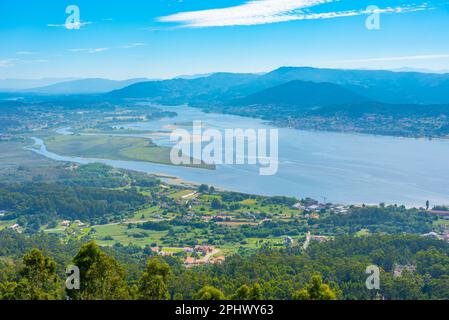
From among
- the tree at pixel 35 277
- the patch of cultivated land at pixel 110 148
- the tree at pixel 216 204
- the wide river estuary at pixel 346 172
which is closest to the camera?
the tree at pixel 35 277

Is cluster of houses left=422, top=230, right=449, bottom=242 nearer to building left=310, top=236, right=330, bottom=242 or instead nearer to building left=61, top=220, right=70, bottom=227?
building left=310, top=236, right=330, bottom=242

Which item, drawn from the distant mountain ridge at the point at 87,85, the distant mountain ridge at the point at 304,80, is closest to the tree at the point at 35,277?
the distant mountain ridge at the point at 304,80

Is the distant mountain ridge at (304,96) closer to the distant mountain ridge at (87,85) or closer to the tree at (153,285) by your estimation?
the tree at (153,285)

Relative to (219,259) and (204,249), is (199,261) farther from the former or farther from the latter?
(204,249)

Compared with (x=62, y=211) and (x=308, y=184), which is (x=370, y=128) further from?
(x=62, y=211)

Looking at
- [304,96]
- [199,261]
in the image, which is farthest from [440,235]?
[304,96]

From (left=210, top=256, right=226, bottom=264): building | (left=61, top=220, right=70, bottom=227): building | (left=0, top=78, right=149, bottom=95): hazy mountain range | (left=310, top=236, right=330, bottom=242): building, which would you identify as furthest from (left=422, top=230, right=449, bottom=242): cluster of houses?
(left=0, top=78, right=149, bottom=95): hazy mountain range

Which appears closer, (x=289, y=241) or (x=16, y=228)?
(x=289, y=241)
